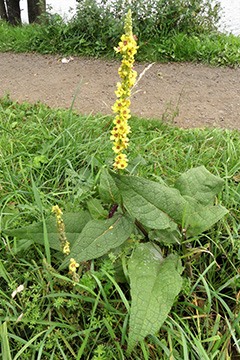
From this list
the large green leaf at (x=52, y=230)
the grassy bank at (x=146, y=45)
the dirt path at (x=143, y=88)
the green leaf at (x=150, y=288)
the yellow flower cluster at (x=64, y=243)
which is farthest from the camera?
the grassy bank at (x=146, y=45)

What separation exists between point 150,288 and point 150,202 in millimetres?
381

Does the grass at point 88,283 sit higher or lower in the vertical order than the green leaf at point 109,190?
lower

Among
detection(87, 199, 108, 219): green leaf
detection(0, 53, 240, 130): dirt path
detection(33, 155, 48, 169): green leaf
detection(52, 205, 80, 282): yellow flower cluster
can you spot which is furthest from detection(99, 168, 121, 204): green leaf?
detection(0, 53, 240, 130): dirt path

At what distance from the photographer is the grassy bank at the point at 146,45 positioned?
190 inches

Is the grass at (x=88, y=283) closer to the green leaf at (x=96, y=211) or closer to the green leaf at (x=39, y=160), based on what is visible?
the green leaf at (x=39, y=160)

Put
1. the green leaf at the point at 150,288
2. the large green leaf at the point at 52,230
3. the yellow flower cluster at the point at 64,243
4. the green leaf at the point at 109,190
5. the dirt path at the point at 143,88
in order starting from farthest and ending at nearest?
the dirt path at the point at 143,88
the green leaf at the point at 109,190
the large green leaf at the point at 52,230
the yellow flower cluster at the point at 64,243
the green leaf at the point at 150,288

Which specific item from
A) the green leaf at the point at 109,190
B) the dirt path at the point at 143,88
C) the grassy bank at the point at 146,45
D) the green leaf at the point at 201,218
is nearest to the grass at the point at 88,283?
the green leaf at the point at 201,218

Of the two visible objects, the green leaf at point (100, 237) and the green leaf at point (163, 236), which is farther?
the green leaf at point (163, 236)

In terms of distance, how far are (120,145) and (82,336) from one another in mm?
951

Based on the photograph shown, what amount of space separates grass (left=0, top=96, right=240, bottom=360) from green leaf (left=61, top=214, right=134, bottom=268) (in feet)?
0.40

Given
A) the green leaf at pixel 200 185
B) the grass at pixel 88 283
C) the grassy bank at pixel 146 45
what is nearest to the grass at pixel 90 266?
the grass at pixel 88 283

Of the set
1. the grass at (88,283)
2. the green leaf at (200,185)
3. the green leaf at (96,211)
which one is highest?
the green leaf at (200,185)

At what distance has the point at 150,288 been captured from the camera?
1.24m

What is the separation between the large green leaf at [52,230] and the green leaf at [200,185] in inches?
22.1
